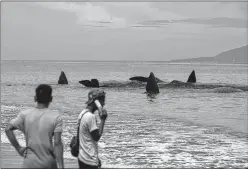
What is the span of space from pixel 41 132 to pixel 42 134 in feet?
0.09

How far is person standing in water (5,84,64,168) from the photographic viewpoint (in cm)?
515

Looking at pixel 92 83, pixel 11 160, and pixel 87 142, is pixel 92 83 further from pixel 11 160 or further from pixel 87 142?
pixel 87 142

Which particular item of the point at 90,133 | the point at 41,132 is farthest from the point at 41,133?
the point at 90,133

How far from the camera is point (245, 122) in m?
22.2

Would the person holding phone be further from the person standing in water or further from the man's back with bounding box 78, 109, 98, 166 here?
the person standing in water

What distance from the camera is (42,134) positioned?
5.20 meters

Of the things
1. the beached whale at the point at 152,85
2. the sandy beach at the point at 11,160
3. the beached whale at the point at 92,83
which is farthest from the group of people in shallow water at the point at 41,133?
the beached whale at the point at 92,83

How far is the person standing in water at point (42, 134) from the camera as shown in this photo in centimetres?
515

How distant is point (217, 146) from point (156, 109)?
48.9 ft

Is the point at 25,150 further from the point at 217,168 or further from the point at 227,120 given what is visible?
the point at 227,120

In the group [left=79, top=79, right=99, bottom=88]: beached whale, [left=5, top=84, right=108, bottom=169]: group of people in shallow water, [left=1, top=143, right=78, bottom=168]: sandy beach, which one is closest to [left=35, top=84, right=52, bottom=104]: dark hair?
[left=5, top=84, right=108, bottom=169]: group of people in shallow water

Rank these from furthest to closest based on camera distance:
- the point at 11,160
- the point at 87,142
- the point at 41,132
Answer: the point at 11,160, the point at 87,142, the point at 41,132

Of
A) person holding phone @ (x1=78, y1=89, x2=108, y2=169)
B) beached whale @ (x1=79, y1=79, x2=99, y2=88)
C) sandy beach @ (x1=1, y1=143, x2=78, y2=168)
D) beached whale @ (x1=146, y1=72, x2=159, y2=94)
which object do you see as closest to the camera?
person holding phone @ (x1=78, y1=89, x2=108, y2=169)

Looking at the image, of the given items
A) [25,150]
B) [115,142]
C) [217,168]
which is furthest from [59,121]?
[115,142]
